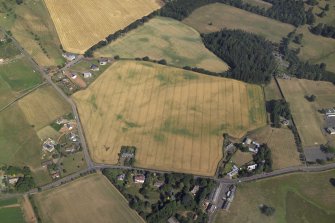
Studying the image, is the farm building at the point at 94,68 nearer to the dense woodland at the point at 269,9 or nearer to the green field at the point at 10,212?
the dense woodland at the point at 269,9

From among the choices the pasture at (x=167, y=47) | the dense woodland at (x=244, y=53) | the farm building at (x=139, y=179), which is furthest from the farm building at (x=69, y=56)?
the farm building at (x=139, y=179)

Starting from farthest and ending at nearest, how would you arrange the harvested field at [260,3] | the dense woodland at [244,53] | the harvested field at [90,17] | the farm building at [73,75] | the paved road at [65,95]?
the harvested field at [260,3], the harvested field at [90,17], the dense woodland at [244,53], the farm building at [73,75], the paved road at [65,95]

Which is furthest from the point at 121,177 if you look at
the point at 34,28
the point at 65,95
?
the point at 34,28

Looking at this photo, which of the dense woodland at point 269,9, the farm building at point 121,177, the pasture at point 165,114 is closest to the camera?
the farm building at point 121,177

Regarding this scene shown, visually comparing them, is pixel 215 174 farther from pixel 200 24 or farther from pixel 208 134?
pixel 200 24

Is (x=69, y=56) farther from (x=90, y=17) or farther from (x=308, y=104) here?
(x=308, y=104)

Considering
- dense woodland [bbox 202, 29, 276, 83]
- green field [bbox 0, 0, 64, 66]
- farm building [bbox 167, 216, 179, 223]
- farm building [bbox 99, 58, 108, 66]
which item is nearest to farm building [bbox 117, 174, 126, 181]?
farm building [bbox 167, 216, 179, 223]

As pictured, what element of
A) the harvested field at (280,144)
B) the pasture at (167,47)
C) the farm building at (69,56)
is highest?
the farm building at (69,56)
